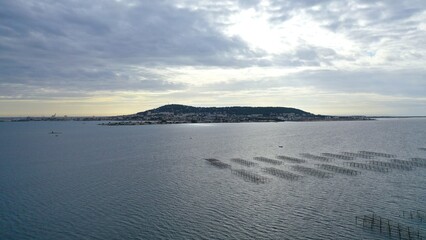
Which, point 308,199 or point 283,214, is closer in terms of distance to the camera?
point 283,214

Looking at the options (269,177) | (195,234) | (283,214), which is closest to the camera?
(195,234)

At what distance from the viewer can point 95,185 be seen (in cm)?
6762

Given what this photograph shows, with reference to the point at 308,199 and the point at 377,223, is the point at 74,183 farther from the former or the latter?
the point at 377,223

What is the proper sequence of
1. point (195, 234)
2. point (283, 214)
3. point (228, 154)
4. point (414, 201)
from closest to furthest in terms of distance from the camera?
point (195, 234) → point (283, 214) → point (414, 201) → point (228, 154)

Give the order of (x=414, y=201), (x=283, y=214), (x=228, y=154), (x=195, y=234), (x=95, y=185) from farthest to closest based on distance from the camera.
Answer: (x=228, y=154), (x=95, y=185), (x=414, y=201), (x=283, y=214), (x=195, y=234)

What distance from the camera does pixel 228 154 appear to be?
384 feet

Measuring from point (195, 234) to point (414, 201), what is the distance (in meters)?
37.9

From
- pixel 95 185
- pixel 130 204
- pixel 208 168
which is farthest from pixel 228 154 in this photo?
pixel 130 204

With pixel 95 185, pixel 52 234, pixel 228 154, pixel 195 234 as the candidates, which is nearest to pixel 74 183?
pixel 95 185

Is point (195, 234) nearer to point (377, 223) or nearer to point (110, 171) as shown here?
point (377, 223)

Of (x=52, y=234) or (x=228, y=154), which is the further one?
(x=228, y=154)

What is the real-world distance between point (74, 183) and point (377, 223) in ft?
196

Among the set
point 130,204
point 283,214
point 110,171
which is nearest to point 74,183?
point 110,171

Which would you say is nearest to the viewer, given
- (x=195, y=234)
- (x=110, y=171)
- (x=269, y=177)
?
(x=195, y=234)
